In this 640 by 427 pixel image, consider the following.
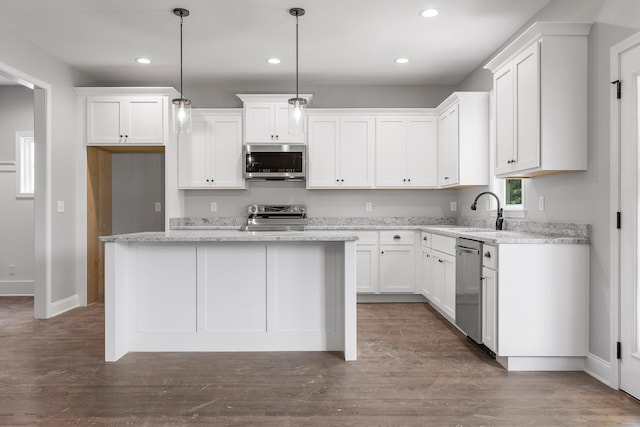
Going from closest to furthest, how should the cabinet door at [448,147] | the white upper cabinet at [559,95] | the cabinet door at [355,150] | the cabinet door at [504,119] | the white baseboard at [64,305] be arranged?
the white upper cabinet at [559,95] → the cabinet door at [504,119] → the white baseboard at [64,305] → the cabinet door at [448,147] → the cabinet door at [355,150]

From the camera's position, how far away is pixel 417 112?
5348 millimetres

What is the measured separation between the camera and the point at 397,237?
16.8ft

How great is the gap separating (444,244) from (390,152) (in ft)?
5.38

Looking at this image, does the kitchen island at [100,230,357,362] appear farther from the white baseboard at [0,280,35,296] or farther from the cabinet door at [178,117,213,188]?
the white baseboard at [0,280,35,296]

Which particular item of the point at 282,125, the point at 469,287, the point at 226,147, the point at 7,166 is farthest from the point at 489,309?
the point at 7,166

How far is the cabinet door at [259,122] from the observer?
5242mm

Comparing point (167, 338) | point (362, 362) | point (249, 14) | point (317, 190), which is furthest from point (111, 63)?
point (362, 362)

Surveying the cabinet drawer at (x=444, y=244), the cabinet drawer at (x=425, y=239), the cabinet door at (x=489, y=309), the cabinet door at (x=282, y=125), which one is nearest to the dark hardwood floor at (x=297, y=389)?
the cabinet door at (x=489, y=309)

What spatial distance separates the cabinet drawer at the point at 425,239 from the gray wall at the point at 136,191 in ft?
11.2

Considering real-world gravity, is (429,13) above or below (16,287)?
above

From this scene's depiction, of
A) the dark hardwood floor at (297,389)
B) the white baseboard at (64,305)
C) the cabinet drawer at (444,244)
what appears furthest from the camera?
the white baseboard at (64,305)

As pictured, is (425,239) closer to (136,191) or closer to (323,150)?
(323,150)

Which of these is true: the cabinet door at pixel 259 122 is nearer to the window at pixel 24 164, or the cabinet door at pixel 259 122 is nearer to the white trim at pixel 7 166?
the window at pixel 24 164

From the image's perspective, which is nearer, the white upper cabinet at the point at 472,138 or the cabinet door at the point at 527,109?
the cabinet door at the point at 527,109
